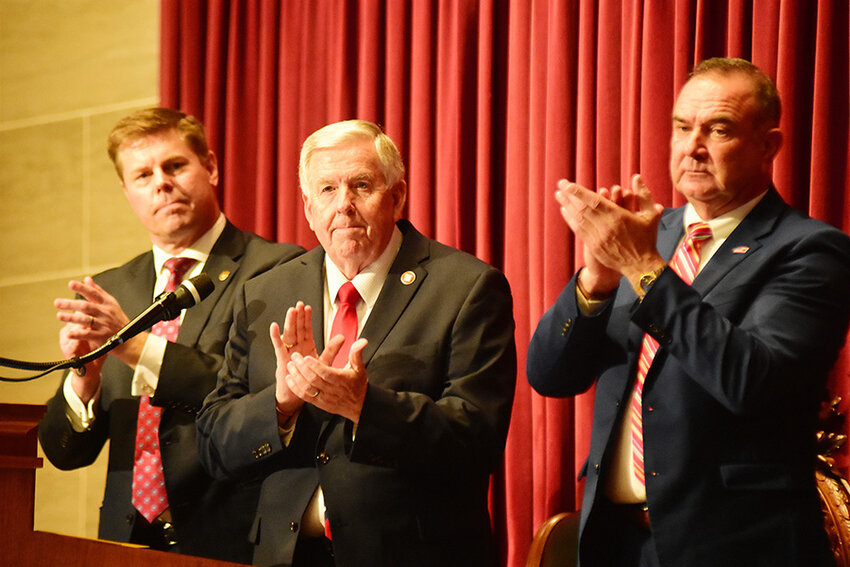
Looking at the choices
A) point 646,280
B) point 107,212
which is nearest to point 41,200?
point 107,212

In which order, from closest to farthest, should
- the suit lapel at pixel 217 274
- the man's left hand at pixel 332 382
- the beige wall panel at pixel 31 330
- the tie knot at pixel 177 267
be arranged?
the man's left hand at pixel 332 382 → the suit lapel at pixel 217 274 → the tie knot at pixel 177 267 → the beige wall panel at pixel 31 330

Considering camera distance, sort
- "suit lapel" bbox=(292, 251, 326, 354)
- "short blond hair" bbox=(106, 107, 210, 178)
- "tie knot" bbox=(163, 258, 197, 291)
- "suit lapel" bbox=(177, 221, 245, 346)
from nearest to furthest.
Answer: "suit lapel" bbox=(292, 251, 326, 354) < "suit lapel" bbox=(177, 221, 245, 346) < "tie knot" bbox=(163, 258, 197, 291) < "short blond hair" bbox=(106, 107, 210, 178)

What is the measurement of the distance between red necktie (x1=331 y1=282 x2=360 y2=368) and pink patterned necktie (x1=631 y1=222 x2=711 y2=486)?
2.33 ft

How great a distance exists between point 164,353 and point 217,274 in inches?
14.4

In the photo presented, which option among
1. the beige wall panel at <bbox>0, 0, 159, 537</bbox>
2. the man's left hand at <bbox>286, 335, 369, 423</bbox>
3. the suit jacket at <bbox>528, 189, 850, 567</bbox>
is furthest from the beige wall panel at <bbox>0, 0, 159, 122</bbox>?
the suit jacket at <bbox>528, 189, 850, 567</bbox>

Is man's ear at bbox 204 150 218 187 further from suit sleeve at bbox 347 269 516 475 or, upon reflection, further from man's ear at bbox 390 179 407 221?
suit sleeve at bbox 347 269 516 475

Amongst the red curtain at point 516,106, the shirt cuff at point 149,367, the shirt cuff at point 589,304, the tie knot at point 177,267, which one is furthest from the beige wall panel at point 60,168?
the shirt cuff at point 589,304

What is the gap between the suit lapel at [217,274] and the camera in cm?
328

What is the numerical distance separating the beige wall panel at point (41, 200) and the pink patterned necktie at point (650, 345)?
3.18 metres

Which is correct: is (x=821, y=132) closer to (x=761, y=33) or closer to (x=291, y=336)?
(x=761, y=33)

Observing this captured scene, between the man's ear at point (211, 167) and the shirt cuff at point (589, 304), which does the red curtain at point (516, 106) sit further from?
the shirt cuff at point (589, 304)

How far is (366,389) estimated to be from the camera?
253cm

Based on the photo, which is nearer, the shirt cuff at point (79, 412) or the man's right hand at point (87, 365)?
the man's right hand at point (87, 365)

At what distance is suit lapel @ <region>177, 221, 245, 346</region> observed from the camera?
328 centimetres
